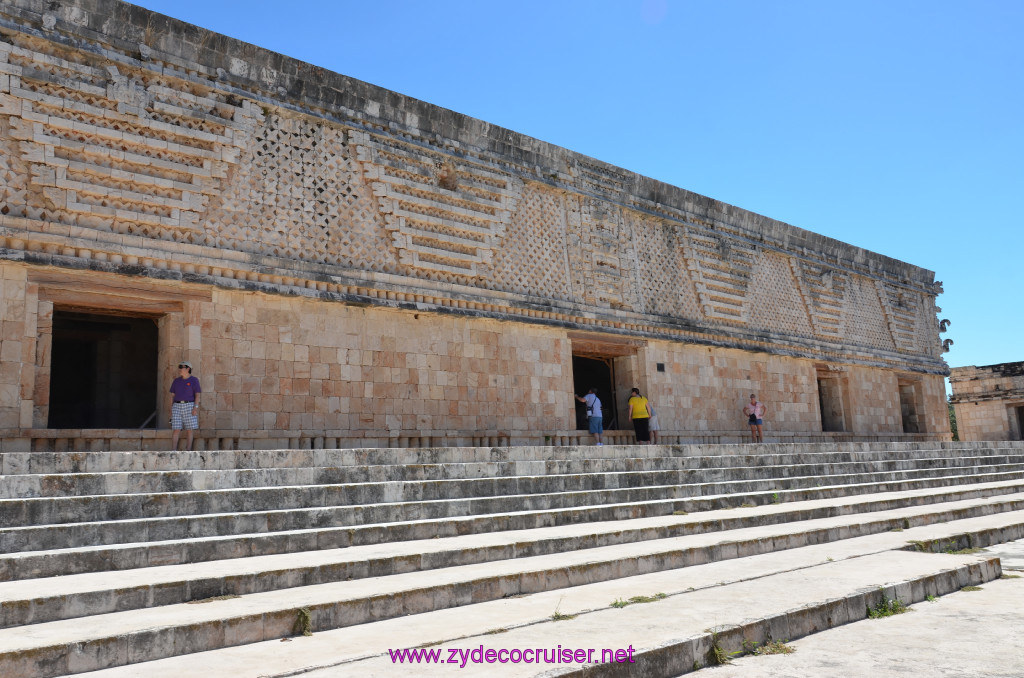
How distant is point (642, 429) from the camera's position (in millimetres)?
10719

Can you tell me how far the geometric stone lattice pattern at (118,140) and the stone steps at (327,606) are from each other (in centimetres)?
504

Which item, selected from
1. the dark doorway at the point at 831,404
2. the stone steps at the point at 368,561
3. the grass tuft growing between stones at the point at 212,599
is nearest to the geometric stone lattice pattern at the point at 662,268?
the dark doorway at the point at 831,404

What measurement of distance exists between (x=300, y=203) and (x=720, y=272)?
24.5 ft

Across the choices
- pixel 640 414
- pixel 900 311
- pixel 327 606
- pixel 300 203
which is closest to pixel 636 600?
pixel 327 606

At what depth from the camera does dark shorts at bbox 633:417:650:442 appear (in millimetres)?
10641

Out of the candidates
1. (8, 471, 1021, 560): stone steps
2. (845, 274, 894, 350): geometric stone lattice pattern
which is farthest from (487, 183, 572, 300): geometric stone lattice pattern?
(845, 274, 894, 350): geometric stone lattice pattern

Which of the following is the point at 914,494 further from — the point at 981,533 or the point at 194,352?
the point at 194,352

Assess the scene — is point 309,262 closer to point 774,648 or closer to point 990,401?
point 774,648

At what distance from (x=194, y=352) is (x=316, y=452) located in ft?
9.09

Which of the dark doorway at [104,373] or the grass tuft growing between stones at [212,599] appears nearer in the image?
the grass tuft growing between stones at [212,599]

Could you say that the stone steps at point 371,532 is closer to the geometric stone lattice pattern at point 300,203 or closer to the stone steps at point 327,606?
the stone steps at point 327,606

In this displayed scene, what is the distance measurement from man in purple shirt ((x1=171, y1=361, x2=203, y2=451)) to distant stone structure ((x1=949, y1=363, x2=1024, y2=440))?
19.7 m

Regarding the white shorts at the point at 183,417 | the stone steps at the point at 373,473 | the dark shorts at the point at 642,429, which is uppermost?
the white shorts at the point at 183,417

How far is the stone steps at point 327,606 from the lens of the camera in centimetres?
229
